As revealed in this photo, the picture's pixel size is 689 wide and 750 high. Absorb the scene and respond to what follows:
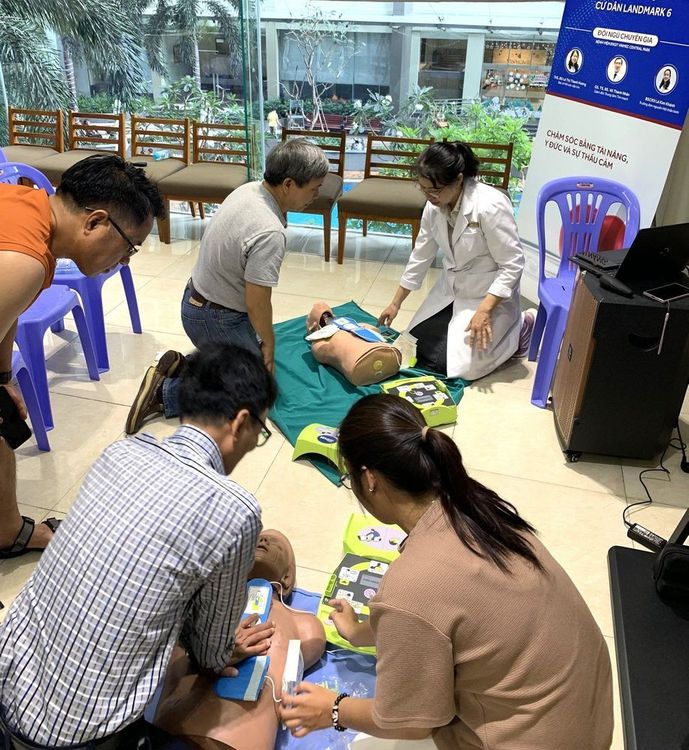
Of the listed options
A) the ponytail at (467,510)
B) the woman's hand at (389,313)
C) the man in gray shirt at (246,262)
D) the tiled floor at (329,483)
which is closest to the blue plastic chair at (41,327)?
the tiled floor at (329,483)

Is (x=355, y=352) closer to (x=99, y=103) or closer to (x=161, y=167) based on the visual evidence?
(x=161, y=167)

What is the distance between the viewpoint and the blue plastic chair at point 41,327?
271 cm

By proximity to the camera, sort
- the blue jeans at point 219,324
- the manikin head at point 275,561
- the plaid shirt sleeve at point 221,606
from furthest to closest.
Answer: the blue jeans at point 219,324, the manikin head at point 275,561, the plaid shirt sleeve at point 221,606

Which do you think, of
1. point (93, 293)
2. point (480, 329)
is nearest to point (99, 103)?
point (93, 293)

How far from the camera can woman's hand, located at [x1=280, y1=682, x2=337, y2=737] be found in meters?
1.42

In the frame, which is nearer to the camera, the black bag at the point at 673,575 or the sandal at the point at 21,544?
the black bag at the point at 673,575

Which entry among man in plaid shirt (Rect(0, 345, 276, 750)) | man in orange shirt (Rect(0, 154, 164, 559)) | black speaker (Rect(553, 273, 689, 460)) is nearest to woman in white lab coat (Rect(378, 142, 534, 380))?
black speaker (Rect(553, 273, 689, 460))

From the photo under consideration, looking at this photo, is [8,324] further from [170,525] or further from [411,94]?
[411,94]

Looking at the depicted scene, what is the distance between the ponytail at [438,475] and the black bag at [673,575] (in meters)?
0.35

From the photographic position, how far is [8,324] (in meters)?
1.71

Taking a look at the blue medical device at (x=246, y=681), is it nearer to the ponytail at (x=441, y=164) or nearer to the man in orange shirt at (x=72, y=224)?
the man in orange shirt at (x=72, y=224)

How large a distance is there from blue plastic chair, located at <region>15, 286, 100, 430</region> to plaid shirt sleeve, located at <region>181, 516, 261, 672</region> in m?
1.64

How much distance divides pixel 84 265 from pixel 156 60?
4.22m

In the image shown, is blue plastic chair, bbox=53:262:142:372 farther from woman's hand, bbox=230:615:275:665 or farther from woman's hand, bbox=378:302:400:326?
woman's hand, bbox=230:615:275:665
